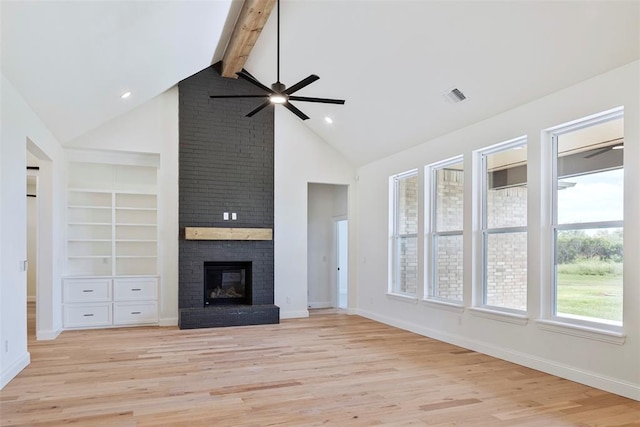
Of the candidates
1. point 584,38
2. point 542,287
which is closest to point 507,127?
point 584,38

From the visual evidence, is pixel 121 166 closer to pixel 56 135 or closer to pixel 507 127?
pixel 56 135

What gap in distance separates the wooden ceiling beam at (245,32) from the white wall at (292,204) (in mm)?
1354

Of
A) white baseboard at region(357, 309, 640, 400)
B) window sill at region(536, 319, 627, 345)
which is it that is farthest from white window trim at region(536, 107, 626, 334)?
white baseboard at region(357, 309, 640, 400)

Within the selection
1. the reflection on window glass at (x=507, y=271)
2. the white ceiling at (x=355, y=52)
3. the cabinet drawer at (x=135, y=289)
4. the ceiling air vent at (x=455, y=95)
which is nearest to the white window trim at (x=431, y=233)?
the white ceiling at (x=355, y=52)

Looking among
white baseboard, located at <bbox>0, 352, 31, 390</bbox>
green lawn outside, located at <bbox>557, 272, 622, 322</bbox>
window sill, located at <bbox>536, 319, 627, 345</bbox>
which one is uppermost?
green lawn outside, located at <bbox>557, 272, 622, 322</bbox>

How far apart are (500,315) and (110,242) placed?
6.00 metres

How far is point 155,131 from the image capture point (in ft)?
23.4

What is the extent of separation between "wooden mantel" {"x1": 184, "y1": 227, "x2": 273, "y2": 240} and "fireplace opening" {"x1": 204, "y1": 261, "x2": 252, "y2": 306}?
18.1 inches

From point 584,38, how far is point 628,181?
125 centimetres

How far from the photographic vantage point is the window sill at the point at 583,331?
379 centimetres

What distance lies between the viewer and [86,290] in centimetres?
679

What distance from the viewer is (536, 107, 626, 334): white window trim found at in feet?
12.8

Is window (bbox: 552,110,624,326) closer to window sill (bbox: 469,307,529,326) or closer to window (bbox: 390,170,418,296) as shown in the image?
window sill (bbox: 469,307,529,326)

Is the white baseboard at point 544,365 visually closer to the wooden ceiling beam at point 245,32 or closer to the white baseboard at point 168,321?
the white baseboard at point 168,321
